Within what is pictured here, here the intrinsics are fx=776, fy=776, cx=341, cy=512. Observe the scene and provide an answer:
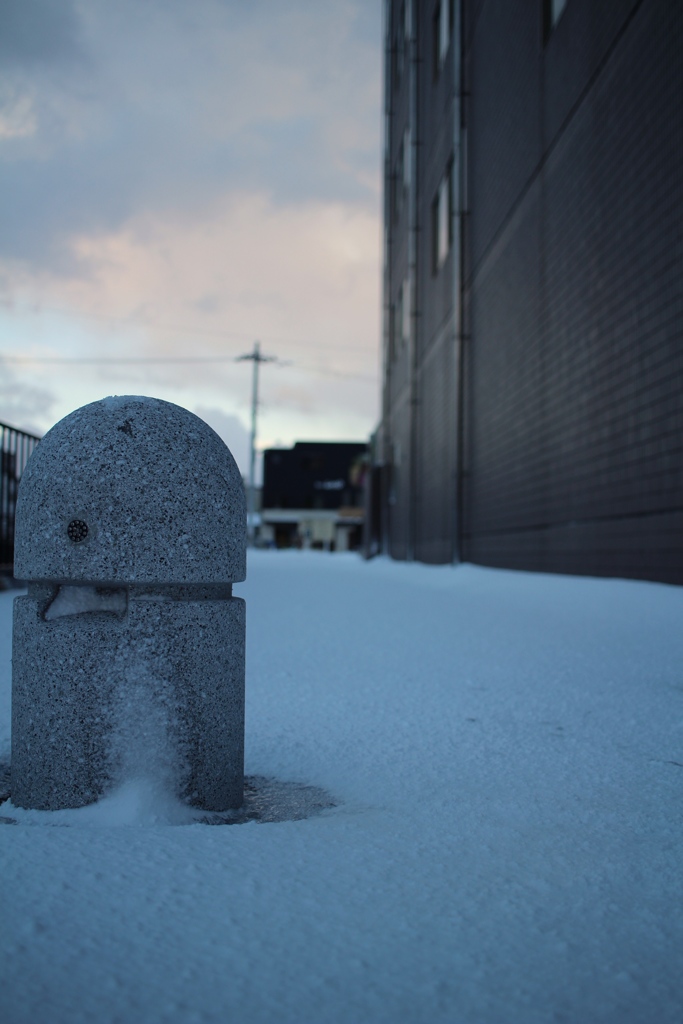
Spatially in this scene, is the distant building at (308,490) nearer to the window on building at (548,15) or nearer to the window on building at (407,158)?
the window on building at (407,158)

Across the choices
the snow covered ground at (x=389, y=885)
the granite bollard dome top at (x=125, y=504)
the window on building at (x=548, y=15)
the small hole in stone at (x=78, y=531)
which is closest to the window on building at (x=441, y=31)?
the window on building at (x=548, y=15)

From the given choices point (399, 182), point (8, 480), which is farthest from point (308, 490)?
point (8, 480)

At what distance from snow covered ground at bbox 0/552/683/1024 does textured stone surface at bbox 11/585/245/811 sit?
0.10 meters

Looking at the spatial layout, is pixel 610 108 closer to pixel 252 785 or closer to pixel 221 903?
pixel 252 785

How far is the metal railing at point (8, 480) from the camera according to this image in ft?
33.4

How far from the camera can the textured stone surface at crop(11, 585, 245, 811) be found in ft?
7.66

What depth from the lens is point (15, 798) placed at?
2.46 metres

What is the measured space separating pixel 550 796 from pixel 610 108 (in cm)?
798

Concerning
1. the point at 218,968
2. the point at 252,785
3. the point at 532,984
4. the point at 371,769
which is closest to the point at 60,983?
the point at 218,968

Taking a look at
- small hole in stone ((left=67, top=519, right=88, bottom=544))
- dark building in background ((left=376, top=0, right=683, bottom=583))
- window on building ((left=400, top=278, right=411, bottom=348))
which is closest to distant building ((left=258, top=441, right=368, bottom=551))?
window on building ((left=400, top=278, right=411, bottom=348))

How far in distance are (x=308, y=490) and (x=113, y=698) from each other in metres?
69.6

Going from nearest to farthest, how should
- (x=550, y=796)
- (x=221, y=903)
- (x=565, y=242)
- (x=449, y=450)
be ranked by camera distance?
(x=221, y=903) < (x=550, y=796) < (x=565, y=242) < (x=449, y=450)

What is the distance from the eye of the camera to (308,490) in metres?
71.9

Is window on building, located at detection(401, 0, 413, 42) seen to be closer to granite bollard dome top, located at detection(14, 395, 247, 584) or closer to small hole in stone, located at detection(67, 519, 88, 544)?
granite bollard dome top, located at detection(14, 395, 247, 584)
